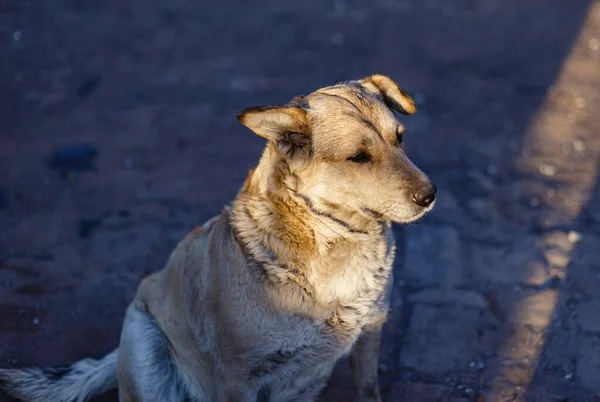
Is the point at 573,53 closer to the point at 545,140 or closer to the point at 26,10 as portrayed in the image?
the point at 545,140

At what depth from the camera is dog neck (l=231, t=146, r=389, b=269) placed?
3.09 m

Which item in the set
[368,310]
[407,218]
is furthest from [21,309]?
[407,218]

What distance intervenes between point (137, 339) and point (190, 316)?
335mm

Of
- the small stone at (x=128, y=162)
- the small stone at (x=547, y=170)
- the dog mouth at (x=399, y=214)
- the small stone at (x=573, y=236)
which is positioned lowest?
the small stone at (x=128, y=162)

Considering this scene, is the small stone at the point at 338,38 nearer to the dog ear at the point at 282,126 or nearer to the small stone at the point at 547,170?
the small stone at the point at 547,170

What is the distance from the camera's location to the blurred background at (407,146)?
4340 millimetres

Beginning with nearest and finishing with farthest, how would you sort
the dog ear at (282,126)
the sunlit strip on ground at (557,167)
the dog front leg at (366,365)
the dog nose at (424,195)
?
1. the dog ear at (282,126)
2. the dog nose at (424,195)
3. the dog front leg at (366,365)
4. the sunlit strip on ground at (557,167)

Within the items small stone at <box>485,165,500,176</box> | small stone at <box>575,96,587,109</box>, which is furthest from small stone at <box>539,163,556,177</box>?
small stone at <box>575,96,587,109</box>

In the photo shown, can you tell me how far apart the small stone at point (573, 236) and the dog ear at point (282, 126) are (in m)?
2.74

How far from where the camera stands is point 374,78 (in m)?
3.40

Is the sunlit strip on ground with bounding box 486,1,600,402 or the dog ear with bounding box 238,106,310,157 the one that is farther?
the sunlit strip on ground with bounding box 486,1,600,402

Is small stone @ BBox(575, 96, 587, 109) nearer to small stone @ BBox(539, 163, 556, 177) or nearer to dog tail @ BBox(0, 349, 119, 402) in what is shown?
small stone @ BBox(539, 163, 556, 177)

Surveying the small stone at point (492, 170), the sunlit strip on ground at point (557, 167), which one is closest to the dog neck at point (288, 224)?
the sunlit strip on ground at point (557, 167)

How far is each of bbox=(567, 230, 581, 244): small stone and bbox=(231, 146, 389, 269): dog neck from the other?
7.70ft
